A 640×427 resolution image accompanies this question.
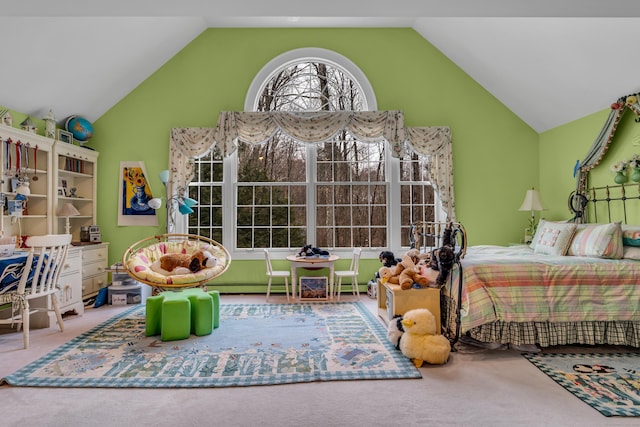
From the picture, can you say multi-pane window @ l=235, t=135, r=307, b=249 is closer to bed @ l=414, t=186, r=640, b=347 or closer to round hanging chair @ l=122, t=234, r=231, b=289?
round hanging chair @ l=122, t=234, r=231, b=289

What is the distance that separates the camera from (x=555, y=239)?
160 inches

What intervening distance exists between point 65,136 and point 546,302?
19.3 ft

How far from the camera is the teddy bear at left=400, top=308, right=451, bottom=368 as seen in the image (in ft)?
9.81

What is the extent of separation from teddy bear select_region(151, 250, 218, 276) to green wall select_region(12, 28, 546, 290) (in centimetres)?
124

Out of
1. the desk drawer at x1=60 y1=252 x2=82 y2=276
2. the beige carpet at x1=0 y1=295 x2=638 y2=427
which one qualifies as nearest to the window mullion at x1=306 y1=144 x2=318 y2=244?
the desk drawer at x1=60 y1=252 x2=82 y2=276

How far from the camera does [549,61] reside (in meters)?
4.67

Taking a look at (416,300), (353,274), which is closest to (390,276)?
(416,300)

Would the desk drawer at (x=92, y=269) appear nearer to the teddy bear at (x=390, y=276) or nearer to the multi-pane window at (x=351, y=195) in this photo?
the multi-pane window at (x=351, y=195)

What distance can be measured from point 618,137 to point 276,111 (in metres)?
4.25

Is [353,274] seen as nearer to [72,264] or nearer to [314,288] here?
[314,288]

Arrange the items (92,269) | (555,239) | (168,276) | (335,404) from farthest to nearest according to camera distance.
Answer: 1. (92,269)
2. (168,276)
3. (555,239)
4. (335,404)

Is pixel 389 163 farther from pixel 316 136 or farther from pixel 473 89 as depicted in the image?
pixel 473 89

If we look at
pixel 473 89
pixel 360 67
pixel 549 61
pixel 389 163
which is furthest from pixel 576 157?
pixel 360 67

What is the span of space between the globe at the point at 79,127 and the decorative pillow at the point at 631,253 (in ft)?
21.2
